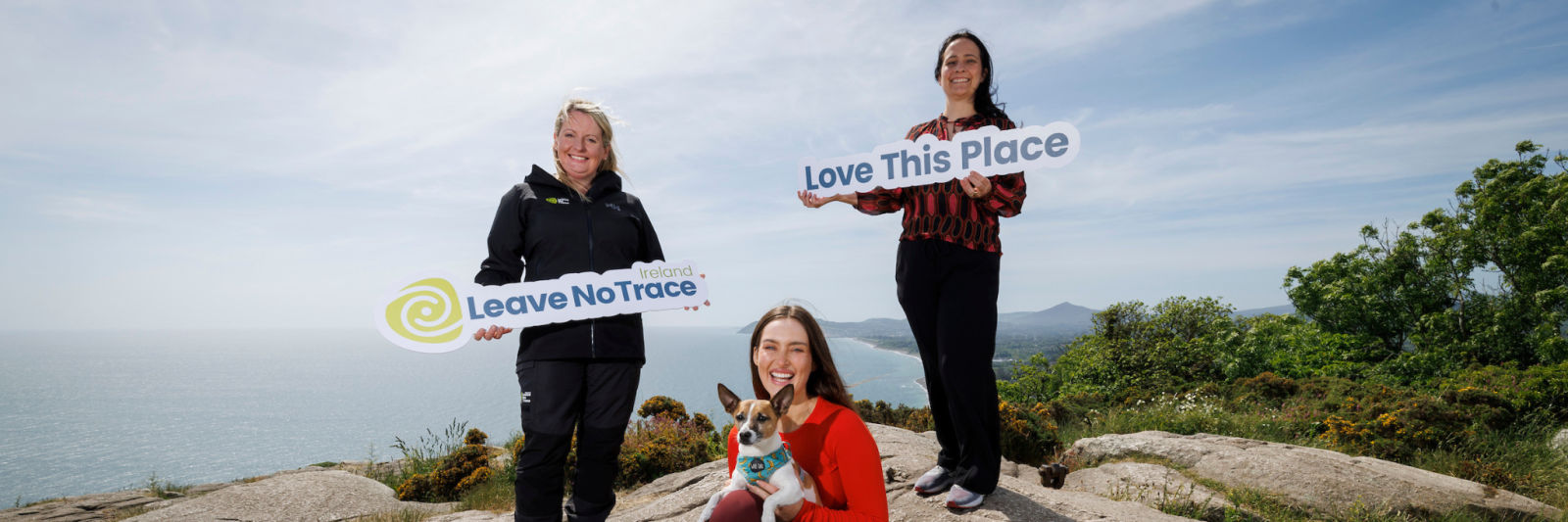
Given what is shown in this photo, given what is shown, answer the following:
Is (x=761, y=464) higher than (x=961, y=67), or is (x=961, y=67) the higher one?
(x=961, y=67)

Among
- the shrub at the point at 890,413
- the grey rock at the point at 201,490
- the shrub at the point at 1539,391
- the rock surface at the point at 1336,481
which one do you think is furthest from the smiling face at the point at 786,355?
the grey rock at the point at 201,490

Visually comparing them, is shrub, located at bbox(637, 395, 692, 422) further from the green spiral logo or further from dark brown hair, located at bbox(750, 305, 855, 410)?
dark brown hair, located at bbox(750, 305, 855, 410)

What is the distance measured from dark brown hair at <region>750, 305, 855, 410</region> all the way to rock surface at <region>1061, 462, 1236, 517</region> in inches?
129

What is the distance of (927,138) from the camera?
3.26m

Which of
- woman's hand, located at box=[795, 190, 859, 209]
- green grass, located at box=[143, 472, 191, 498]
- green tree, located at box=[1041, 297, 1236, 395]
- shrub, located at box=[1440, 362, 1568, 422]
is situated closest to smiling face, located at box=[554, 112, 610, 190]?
woman's hand, located at box=[795, 190, 859, 209]

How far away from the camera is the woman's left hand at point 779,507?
2.13 meters

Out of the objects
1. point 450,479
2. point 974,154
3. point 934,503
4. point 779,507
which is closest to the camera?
point 779,507

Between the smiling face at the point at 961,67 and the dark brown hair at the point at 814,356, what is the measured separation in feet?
4.91

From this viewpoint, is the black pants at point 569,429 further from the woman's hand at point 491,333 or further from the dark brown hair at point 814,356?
the dark brown hair at point 814,356

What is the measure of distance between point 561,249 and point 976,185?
2051mm

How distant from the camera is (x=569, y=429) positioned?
9.55 ft

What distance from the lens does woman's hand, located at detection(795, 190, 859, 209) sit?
3.53 meters

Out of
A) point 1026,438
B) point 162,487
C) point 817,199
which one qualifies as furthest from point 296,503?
point 1026,438

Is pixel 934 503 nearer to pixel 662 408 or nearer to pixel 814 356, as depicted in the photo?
pixel 814 356
